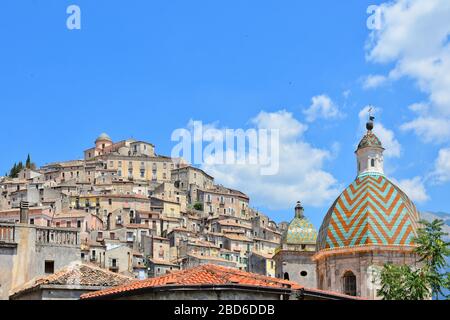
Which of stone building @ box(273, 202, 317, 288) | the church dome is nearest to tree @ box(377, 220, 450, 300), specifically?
stone building @ box(273, 202, 317, 288)

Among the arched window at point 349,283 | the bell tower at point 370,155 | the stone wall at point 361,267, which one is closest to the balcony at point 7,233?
the stone wall at point 361,267

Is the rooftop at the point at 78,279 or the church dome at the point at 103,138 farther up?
the church dome at the point at 103,138

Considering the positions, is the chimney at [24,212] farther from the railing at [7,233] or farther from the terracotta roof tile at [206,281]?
the terracotta roof tile at [206,281]

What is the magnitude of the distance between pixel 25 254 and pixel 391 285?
984cm

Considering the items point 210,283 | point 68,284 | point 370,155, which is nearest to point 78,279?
point 68,284

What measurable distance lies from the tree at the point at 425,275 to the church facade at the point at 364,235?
943cm

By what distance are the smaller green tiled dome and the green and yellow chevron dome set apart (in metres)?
6.02

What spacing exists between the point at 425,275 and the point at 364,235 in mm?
11976

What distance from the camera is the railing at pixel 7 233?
22.3 meters

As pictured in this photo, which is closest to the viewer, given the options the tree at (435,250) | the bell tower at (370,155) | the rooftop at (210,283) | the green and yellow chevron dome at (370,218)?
the rooftop at (210,283)

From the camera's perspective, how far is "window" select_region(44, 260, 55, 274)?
22953mm

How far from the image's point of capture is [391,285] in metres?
18.0

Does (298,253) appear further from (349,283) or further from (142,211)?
(142,211)
